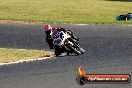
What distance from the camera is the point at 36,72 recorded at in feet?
57.6

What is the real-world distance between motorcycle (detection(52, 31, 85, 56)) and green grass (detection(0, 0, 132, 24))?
71.1 ft

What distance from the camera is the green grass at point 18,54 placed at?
67.6 ft

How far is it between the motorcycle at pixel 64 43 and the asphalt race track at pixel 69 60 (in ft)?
1.28

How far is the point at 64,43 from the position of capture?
68.4 ft

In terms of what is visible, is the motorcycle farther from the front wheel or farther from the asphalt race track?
the asphalt race track

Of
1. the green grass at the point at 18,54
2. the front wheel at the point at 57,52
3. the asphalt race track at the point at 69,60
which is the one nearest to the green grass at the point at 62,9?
the asphalt race track at the point at 69,60

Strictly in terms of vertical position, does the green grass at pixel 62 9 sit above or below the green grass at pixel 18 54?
below

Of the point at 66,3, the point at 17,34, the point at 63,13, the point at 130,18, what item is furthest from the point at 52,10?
the point at 17,34

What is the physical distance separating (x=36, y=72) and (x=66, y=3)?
42.9 meters

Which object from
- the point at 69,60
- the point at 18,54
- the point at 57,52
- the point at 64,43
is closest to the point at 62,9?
the point at 18,54

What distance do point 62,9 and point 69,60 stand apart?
33.1m

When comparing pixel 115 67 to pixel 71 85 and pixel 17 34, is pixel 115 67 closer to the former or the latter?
pixel 71 85

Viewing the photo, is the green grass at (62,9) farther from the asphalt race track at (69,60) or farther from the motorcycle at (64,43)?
the motorcycle at (64,43)

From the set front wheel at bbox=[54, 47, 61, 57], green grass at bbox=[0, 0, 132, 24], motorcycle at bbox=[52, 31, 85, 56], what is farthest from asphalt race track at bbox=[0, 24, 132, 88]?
green grass at bbox=[0, 0, 132, 24]
